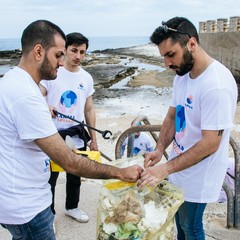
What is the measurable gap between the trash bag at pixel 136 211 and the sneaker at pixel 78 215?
142 centimetres

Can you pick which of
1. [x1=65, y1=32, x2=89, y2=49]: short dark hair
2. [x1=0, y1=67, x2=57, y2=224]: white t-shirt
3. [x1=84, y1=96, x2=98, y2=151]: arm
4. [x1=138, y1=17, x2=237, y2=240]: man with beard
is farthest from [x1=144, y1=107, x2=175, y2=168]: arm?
[x1=65, y1=32, x2=89, y2=49]: short dark hair

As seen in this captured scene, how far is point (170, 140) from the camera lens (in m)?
2.60

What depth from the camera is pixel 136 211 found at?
190 cm

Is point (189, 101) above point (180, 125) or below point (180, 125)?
above

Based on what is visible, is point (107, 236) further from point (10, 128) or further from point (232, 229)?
point (232, 229)

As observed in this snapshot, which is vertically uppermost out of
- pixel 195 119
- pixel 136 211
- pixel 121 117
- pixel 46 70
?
pixel 46 70

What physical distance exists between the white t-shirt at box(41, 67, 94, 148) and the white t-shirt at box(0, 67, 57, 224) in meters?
1.33

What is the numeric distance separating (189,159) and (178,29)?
80 centimetres

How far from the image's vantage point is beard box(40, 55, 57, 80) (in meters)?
1.85

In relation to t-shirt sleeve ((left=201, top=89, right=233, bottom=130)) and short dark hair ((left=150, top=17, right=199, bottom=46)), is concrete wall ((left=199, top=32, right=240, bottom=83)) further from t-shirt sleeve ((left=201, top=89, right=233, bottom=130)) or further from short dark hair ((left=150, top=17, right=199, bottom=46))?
t-shirt sleeve ((left=201, top=89, right=233, bottom=130))

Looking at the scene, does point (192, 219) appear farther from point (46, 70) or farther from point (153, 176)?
point (46, 70)

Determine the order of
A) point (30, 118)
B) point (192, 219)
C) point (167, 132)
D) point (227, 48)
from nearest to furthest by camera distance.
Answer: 1. point (30, 118)
2. point (192, 219)
3. point (167, 132)
4. point (227, 48)

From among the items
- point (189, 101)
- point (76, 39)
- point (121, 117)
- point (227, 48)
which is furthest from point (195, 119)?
point (227, 48)

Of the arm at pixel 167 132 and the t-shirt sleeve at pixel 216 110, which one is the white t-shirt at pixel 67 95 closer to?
the arm at pixel 167 132
